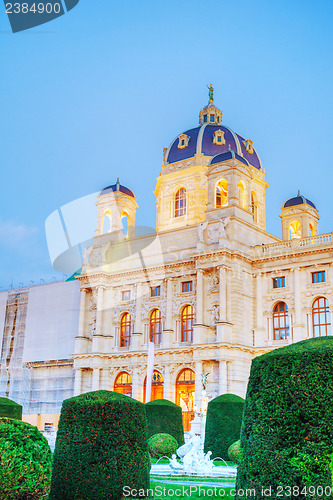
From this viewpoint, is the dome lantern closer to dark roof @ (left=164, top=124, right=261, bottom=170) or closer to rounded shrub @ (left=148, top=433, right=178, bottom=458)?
dark roof @ (left=164, top=124, right=261, bottom=170)

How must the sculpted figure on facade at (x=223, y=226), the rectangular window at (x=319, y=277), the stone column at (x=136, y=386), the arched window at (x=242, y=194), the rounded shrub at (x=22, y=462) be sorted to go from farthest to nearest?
the arched window at (x=242, y=194) → the stone column at (x=136, y=386) → the sculpted figure on facade at (x=223, y=226) → the rectangular window at (x=319, y=277) → the rounded shrub at (x=22, y=462)

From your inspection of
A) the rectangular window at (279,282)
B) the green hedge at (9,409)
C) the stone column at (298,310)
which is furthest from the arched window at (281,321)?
the green hedge at (9,409)

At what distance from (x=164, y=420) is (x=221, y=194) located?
2214 cm

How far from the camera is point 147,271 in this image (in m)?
42.8

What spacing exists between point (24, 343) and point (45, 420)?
7393 mm

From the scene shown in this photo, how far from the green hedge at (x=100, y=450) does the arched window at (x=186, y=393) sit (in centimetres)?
2763

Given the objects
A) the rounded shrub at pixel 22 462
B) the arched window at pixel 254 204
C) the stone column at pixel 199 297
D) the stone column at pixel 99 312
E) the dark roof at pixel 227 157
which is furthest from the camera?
the arched window at pixel 254 204

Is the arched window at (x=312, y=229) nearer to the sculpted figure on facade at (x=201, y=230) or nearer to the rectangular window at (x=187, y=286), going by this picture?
the sculpted figure on facade at (x=201, y=230)

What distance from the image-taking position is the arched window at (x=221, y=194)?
44.2 metres

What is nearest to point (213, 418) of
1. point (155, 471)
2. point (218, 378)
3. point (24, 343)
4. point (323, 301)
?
point (155, 471)

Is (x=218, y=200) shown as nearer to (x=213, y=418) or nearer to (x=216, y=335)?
(x=216, y=335)

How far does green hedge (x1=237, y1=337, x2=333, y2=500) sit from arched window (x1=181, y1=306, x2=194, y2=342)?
32.0 m

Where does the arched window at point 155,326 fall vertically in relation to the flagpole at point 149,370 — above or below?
above

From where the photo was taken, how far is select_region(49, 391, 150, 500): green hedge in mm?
11305
